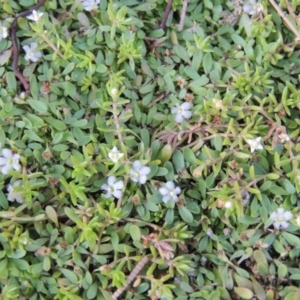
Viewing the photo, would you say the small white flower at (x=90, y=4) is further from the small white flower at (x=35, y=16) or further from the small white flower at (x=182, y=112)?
the small white flower at (x=182, y=112)

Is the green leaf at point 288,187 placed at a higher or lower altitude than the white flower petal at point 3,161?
lower

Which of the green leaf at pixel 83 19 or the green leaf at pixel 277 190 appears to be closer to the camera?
the green leaf at pixel 277 190

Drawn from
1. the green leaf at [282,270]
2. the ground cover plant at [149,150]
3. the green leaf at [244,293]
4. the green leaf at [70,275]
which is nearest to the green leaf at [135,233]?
the ground cover plant at [149,150]

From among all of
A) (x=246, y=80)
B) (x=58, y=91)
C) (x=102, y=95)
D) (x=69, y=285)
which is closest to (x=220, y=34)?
(x=246, y=80)

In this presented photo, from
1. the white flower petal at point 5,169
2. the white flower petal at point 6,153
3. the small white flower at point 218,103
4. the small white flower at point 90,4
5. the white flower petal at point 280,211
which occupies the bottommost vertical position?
the white flower petal at point 280,211

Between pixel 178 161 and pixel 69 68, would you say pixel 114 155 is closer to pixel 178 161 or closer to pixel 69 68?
pixel 178 161

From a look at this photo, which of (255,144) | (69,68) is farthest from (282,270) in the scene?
(69,68)
